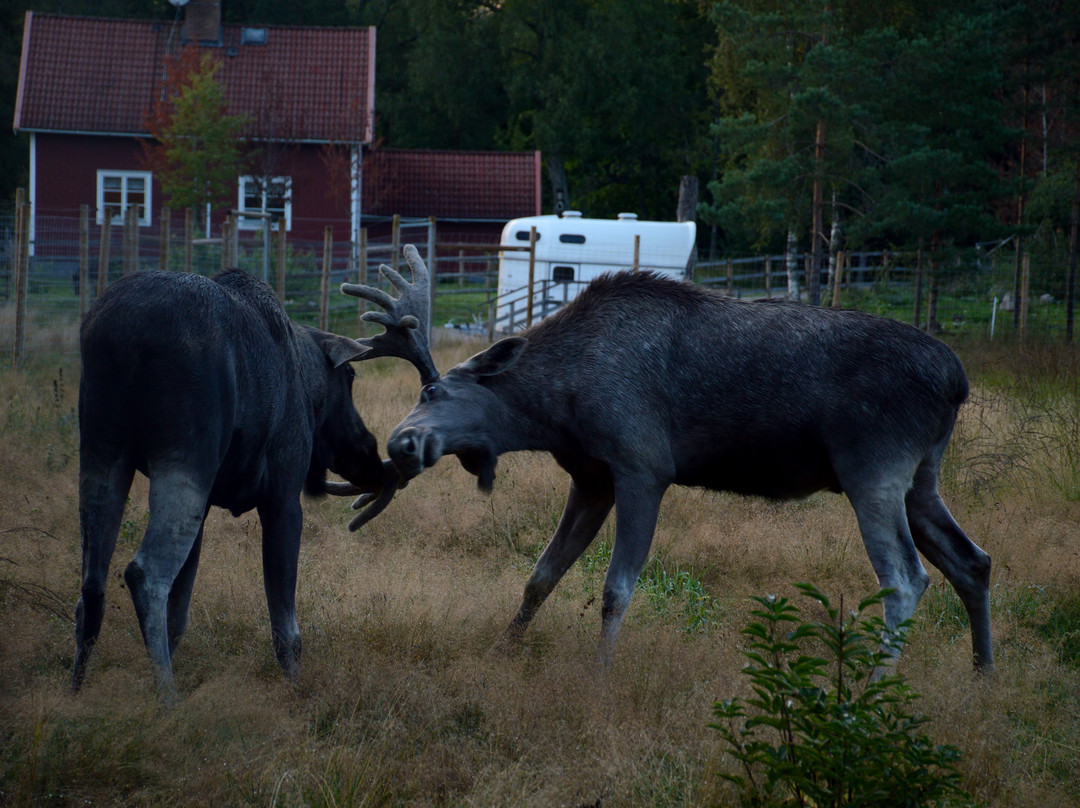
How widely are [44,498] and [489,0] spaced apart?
42.2m

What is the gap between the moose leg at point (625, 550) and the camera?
4797 millimetres

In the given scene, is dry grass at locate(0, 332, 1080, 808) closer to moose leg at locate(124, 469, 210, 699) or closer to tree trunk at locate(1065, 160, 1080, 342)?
moose leg at locate(124, 469, 210, 699)

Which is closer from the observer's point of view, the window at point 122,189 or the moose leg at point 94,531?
the moose leg at point 94,531

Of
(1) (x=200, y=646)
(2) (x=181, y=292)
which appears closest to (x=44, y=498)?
(1) (x=200, y=646)

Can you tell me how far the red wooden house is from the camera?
30.7m

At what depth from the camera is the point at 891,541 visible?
4.81 m

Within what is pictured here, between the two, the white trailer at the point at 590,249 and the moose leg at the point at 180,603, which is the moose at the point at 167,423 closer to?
the moose leg at the point at 180,603

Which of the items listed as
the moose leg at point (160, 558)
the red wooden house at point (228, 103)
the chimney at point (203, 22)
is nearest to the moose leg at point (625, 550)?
the moose leg at point (160, 558)

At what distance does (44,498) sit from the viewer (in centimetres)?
683

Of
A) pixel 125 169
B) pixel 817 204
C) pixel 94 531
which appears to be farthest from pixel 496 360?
pixel 125 169

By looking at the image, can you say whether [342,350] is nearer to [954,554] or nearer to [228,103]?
[954,554]

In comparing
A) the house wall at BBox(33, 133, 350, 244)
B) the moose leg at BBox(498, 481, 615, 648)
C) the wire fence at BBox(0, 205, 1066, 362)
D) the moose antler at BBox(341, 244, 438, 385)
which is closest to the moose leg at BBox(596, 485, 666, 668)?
the moose leg at BBox(498, 481, 615, 648)

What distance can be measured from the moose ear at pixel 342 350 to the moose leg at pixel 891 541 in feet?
8.04

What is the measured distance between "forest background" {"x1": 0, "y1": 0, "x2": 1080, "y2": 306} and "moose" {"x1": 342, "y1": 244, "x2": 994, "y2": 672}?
1362 centimetres
